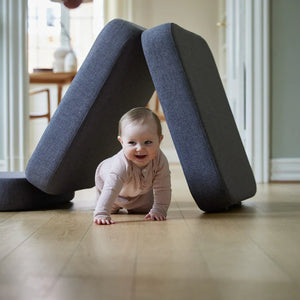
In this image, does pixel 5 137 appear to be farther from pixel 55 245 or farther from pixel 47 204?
pixel 55 245

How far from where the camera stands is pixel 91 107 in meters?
1.86

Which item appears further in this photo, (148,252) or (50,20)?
(50,20)

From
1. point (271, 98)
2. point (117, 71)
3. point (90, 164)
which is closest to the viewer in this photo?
point (117, 71)

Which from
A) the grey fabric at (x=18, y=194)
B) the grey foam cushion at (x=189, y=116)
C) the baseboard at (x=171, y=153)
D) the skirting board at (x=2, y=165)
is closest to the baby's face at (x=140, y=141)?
the grey foam cushion at (x=189, y=116)

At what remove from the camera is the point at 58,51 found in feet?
18.4

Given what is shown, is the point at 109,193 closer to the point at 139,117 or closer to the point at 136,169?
the point at 136,169

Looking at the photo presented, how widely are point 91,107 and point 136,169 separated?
304 millimetres

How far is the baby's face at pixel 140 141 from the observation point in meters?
1.70

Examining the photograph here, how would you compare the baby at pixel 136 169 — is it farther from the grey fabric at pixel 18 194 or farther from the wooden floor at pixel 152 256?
the grey fabric at pixel 18 194

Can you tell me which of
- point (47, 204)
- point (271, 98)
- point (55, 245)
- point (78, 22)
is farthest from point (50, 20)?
point (55, 245)

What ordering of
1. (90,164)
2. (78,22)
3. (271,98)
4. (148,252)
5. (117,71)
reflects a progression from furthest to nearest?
(78,22) → (271,98) → (90,164) → (117,71) → (148,252)

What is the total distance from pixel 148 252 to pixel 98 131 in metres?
0.83

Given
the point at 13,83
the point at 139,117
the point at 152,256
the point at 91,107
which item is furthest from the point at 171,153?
the point at 152,256

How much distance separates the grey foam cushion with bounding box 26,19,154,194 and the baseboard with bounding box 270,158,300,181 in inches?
68.8
